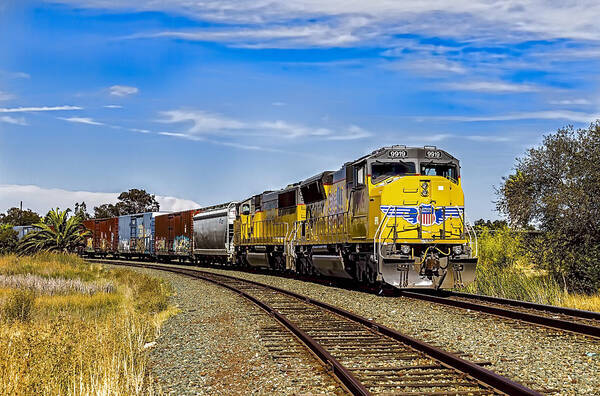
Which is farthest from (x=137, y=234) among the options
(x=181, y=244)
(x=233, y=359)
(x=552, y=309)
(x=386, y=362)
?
(x=386, y=362)

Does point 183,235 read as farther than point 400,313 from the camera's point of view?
Yes

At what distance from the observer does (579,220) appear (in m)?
18.9

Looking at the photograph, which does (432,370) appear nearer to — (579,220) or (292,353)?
(292,353)

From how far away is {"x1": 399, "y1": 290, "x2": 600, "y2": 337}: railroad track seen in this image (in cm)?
962

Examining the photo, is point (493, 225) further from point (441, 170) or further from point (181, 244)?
point (441, 170)

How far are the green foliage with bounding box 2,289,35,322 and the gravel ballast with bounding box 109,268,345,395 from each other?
297 centimetres

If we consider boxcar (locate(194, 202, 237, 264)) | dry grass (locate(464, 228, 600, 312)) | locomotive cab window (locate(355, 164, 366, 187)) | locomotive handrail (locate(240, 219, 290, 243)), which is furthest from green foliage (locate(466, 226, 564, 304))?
boxcar (locate(194, 202, 237, 264))

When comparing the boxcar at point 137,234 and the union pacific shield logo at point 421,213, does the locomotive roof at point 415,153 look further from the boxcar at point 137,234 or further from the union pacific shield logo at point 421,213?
the boxcar at point 137,234

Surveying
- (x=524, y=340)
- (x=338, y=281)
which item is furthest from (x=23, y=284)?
(x=524, y=340)

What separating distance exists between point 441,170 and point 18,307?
10427 mm

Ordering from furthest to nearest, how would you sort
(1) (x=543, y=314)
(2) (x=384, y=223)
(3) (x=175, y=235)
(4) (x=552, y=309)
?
(3) (x=175, y=235) < (2) (x=384, y=223) < (4) (x=552, y=309) < (1) (x=543, y=314)

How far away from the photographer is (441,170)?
1633 centimetres

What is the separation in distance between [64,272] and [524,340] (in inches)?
762

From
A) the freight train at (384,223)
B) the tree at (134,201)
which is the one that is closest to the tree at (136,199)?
the tree at (134,201)
